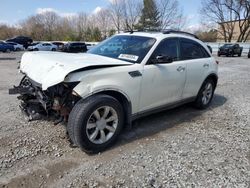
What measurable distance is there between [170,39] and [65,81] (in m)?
2.27

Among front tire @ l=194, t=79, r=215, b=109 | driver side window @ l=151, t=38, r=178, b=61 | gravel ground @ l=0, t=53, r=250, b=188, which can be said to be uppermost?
driver side window @ l=151, t=38, r=178, b=61

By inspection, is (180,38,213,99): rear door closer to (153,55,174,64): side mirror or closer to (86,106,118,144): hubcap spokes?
(153,55,174,64): side mirror

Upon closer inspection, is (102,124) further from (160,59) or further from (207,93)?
(207,93)

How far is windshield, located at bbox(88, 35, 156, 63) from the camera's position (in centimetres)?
404

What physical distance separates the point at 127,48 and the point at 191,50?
60.9 inches

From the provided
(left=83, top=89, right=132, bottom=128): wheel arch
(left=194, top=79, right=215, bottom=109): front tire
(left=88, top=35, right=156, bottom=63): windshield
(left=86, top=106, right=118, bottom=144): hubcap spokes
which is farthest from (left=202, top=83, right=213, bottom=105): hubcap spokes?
(left=86, top=106, right=118, bottom=144): hubcap spokes

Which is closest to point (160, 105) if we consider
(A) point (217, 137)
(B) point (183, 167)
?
(A) point (217, 137)

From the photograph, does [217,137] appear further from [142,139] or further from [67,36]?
[67,36]

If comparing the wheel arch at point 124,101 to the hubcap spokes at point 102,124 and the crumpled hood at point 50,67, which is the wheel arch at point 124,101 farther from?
the crumpled hood at point 50,67

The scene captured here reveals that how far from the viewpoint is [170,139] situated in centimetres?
402

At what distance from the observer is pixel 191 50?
199 inches

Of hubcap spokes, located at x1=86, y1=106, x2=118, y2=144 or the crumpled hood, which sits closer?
the crumpled hood

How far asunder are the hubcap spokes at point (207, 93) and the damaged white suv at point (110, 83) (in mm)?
566

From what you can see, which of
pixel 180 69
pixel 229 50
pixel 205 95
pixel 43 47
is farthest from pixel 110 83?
pixel 43 47
